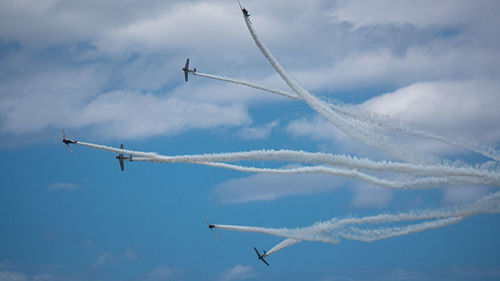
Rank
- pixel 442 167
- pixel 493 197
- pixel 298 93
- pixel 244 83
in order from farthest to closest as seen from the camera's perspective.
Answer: pixel 244 83, pixel 298 93, pixel 493 197, pixel 442 167

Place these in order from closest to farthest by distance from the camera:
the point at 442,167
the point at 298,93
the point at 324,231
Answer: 1. the point at 442,167
2. the point at 298,93
3. the point at 324,231

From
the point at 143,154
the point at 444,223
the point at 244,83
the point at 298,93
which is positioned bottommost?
the point at 444,223

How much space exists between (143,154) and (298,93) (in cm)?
1980

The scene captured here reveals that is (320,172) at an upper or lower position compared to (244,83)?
lower

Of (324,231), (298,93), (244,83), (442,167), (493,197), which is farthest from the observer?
(244,83)

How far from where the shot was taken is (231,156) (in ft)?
173

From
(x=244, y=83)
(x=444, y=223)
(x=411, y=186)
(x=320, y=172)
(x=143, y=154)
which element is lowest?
(x=444, y=223)

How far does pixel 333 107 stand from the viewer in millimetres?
56281

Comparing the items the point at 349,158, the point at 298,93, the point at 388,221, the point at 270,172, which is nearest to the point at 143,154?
the point at 270,172

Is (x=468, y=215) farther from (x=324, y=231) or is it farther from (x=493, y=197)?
(x=324, y=231)

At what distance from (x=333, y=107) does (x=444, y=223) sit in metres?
19.7

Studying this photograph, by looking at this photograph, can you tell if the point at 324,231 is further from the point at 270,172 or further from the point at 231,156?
the point at 231,156

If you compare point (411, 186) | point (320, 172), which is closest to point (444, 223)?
point (411, 186)

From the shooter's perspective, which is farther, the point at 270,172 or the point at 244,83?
the point at 244,83
